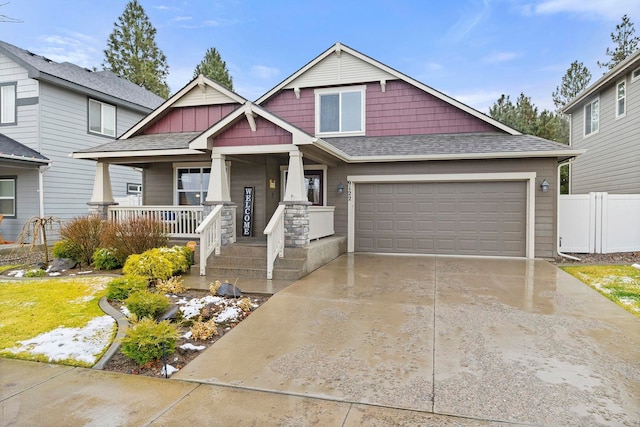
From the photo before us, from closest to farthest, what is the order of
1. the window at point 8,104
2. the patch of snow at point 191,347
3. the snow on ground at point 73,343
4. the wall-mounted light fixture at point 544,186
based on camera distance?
the snow on ground at point 73,343, the patch of snow at point 191,347, the wall-mounted light fixture at point 544,186, the window at point 8,104

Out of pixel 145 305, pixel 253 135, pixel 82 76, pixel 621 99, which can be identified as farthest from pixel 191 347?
pixel 621 99

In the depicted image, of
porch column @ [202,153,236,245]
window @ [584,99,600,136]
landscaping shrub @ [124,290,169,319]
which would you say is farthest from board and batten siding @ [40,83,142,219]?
window @ [584,99,600,136]

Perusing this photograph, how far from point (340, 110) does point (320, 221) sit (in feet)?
14.0

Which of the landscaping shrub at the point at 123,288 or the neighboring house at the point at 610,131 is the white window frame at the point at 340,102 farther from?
the neighboring house at the point at 610,131

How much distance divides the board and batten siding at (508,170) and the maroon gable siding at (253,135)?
11.1 ft

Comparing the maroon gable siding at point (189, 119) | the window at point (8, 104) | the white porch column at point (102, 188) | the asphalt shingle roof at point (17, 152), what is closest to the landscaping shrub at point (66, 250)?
the white porch column at point (102, 188)

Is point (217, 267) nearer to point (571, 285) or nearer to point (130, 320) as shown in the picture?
point (130, 320)

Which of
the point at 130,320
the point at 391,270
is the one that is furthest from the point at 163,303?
the point at 391,270

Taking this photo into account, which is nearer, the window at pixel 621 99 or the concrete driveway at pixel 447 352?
the concrete driveway at pixel 447 352

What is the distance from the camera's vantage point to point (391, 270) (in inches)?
323

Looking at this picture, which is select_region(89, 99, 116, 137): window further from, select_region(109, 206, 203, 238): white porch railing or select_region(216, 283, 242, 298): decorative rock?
select_region(216, 283, 242, 298): decorative rock

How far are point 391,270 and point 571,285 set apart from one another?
3.27 m

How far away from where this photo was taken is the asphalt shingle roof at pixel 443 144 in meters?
9.63

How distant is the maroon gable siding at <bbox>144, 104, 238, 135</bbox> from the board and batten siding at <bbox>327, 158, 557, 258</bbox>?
3789 mm
